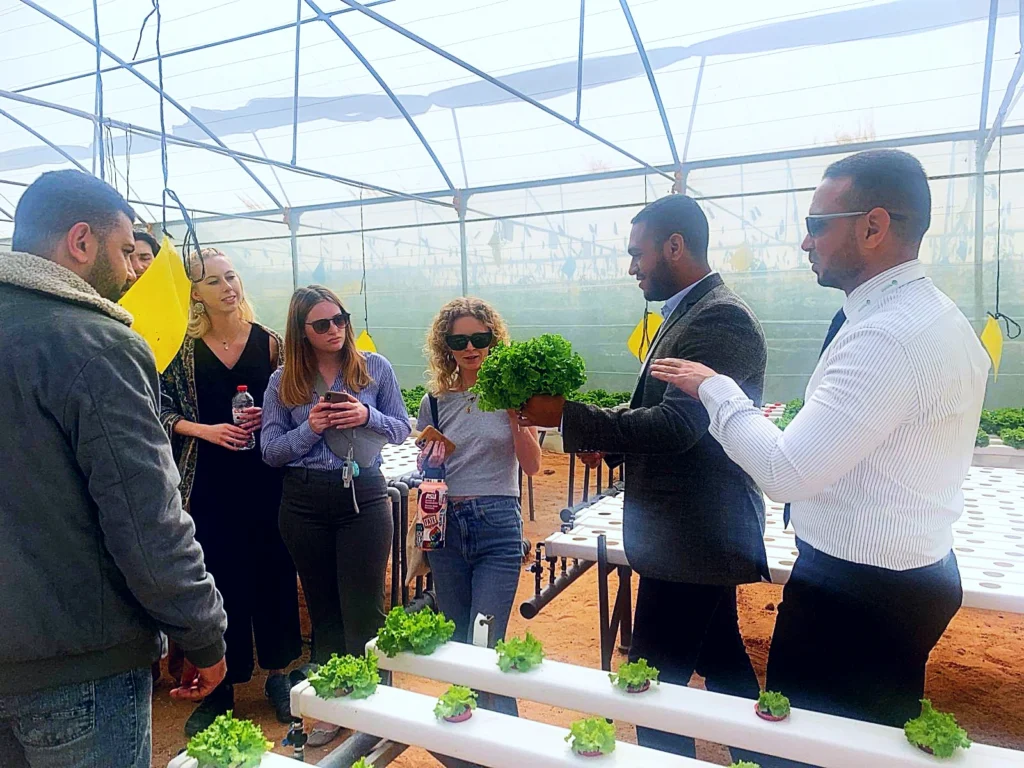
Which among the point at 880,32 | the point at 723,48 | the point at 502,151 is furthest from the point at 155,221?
the point at 880,32

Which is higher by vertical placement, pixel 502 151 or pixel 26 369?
pixel 502 151

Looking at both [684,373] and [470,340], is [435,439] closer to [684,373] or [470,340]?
[470,340]

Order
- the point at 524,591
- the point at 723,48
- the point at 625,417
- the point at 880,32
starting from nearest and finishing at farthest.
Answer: the point at 625,417 < the point at 524,591 < the point at 880,32 < the point at 723,48

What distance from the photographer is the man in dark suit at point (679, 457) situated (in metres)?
1.80

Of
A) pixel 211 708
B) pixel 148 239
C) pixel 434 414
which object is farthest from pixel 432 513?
pixel 148 239

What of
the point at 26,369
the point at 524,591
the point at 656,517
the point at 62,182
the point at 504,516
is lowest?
the point at 524,591

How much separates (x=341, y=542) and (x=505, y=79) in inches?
207

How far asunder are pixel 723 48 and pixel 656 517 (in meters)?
5.23

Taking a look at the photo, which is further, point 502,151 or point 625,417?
point 502,151

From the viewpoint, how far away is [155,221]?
36.2ft

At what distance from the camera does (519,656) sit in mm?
1693

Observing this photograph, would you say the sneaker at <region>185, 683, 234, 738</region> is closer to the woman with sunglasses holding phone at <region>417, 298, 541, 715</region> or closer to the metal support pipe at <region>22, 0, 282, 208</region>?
the woman with sunglasses holding phone at <region>417, 298, 541, 715</region>

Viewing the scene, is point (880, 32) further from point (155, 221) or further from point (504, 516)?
point (155, 221)

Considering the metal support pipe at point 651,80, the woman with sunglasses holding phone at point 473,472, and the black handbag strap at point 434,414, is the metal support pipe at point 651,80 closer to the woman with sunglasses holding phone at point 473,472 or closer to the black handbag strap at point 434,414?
the woman with sunglasses holding phone at point 473,472
